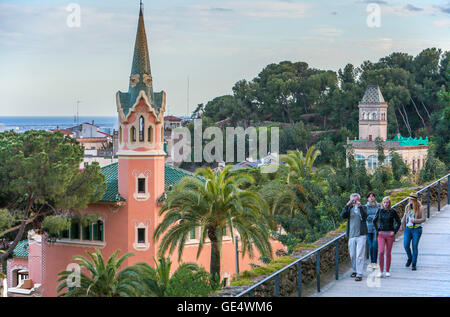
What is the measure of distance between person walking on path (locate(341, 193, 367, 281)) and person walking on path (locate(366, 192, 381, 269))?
25 cm

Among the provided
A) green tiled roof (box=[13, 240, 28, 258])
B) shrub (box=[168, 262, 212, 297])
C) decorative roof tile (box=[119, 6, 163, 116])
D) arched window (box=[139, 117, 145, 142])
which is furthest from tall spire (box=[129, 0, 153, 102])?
shrub (box=[168, 262, 212, 297])

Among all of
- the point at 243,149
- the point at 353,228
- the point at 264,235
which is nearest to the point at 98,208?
the point at 264,235

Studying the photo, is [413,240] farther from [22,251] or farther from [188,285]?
[22,251]

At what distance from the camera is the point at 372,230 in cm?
1142

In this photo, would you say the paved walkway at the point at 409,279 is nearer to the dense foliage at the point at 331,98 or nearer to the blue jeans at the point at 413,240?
the blue jeans at the point at 413,240

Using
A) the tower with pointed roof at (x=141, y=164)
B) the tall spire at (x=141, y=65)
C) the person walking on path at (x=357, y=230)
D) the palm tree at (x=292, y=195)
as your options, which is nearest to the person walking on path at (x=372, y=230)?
the person walking on path at (x=357, y=230)

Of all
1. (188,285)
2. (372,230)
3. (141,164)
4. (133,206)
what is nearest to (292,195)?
(188,285)

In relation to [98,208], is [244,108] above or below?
above

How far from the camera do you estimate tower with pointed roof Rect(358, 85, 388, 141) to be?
77.2 metres

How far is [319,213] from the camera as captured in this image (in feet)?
68.9

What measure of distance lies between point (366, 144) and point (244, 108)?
1609 inches

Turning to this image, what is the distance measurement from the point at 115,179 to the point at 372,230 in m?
20.8

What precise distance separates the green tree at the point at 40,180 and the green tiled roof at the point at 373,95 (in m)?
54.0
